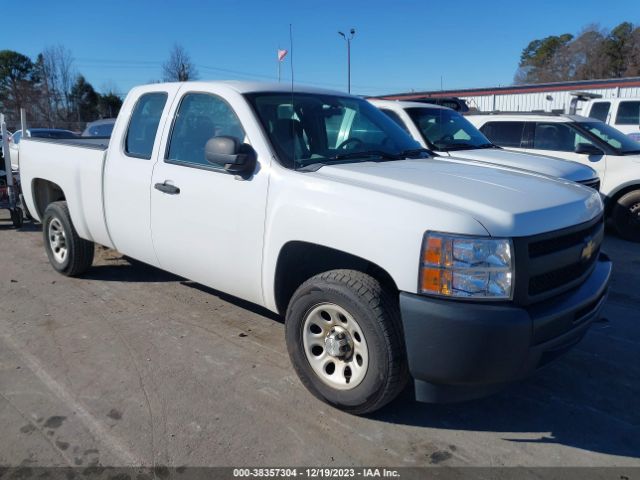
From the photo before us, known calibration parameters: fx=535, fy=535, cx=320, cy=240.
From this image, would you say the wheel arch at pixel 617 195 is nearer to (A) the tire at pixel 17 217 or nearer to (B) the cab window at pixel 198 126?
(B) the cab window at pixel 198 126

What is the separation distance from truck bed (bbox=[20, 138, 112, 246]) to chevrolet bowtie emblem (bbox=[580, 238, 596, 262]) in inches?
151

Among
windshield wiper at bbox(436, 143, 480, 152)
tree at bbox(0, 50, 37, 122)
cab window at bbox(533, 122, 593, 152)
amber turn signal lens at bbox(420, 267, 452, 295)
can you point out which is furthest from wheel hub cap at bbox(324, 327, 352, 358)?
tree at bbox(0, 50, 37, 122)

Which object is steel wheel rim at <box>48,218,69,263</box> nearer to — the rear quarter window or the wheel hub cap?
the wheel hub cap

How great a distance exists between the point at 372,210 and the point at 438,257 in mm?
445

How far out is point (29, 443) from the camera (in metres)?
2.87

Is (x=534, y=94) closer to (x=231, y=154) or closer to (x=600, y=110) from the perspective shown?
(x=600, y=110)

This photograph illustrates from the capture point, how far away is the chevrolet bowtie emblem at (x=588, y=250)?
307cm

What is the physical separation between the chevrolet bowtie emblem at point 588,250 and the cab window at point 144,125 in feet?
10.5

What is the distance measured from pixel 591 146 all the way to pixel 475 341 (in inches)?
278

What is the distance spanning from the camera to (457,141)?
7598mm

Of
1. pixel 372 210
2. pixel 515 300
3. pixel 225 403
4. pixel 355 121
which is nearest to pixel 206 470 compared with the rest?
pixel 225 403

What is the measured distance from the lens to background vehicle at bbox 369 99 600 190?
6.77 meters

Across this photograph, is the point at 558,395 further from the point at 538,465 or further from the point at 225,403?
the point at 225,403

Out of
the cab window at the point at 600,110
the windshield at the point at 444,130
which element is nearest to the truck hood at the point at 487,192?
the windshield at the point at 444,130
